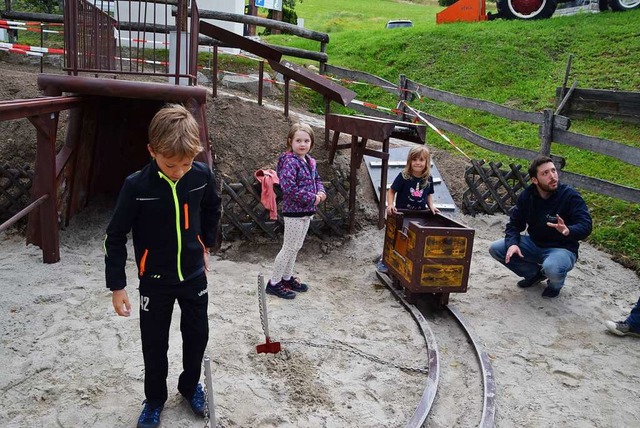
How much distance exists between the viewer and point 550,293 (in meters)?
5.76

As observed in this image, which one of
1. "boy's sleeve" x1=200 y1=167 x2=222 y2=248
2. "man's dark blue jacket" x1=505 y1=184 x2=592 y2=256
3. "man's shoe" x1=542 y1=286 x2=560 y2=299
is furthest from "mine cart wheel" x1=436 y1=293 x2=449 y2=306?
"boy's sleeve" x1=200 y1=167 x2=222 y2=248

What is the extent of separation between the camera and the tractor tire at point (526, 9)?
55.1 ft

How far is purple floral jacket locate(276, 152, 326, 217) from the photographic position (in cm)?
511

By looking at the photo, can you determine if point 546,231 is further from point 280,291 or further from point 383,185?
point 280,291

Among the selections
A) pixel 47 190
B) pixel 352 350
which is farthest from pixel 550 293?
pixel 47 190

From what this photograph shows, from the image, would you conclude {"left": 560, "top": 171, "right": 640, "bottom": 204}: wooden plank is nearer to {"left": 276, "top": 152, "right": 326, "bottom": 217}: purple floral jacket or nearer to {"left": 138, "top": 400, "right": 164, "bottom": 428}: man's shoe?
{"left": 276, "top": 152, "right": 326, "bottom": 217}: purple floral jacket

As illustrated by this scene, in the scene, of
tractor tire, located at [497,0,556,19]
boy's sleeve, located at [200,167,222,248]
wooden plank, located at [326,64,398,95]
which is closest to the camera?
boy's sleeve, located at [200,167,222,248]

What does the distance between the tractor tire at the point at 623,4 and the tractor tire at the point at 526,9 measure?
1670 mm

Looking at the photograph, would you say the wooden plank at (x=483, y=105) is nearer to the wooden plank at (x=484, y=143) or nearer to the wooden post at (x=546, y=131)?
the wooden post at (x=546, y=131)

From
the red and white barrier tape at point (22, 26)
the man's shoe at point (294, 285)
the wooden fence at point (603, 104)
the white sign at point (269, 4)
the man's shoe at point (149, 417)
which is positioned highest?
the white sign at point (269, 4)

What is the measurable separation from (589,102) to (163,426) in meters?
9.43

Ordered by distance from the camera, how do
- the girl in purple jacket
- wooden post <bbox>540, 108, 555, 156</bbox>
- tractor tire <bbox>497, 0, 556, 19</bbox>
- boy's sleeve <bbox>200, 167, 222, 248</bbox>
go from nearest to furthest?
boy's sleeve <bbox>200, 167, 222, 248</bbox>, the girl in purple jacket, wooden post <bbox>540, 108, 555, 156</bbox>, tractor tire <bbox>497, 0, 556, 19</bbox>

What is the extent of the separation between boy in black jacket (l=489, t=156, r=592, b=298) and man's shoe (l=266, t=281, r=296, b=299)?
225 centimetres

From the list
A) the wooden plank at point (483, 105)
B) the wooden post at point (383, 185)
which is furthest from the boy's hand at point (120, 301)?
the wooden plank at point (483, 105)
